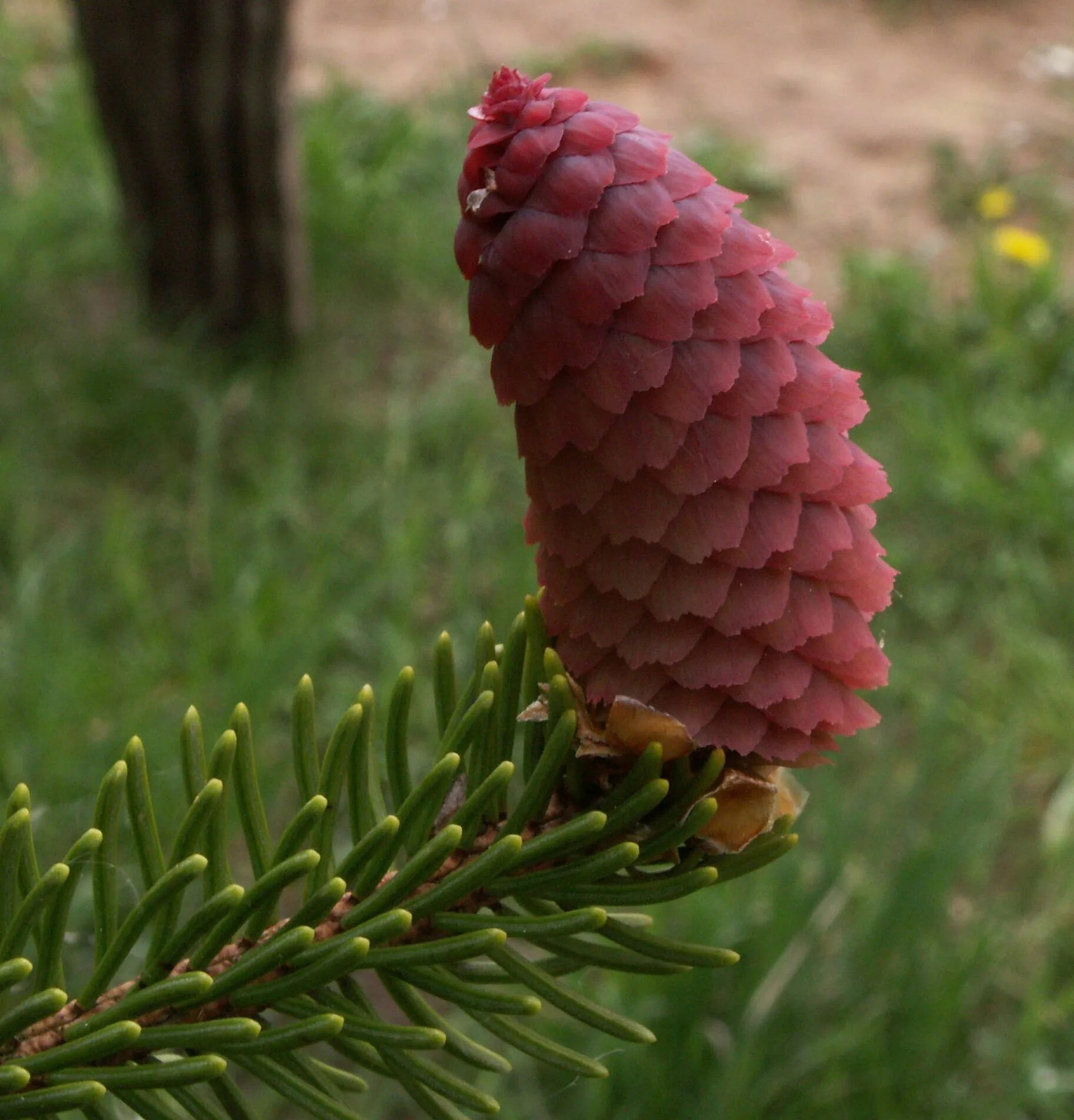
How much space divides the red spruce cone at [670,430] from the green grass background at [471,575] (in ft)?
2.42

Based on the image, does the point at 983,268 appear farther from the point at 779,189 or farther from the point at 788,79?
the point at 788,79

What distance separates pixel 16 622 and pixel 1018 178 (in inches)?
86.9

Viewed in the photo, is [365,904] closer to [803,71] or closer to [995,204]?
[995,204]

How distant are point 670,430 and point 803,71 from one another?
3.04 meters

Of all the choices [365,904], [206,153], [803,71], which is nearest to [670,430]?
[365,904]

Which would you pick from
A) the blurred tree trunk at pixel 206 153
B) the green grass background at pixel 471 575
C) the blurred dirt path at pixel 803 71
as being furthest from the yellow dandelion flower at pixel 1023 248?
the blurred tree trunk at pixel 206 153

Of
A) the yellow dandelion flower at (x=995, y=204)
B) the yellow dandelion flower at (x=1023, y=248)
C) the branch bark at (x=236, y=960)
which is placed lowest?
the branch bark at (x=236, y=960)

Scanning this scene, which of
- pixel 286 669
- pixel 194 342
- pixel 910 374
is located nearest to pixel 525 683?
pixel 286 669

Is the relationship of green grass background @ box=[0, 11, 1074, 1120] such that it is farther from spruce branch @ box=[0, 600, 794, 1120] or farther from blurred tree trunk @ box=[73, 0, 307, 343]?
spruce branch @ box=[0, 600, 794, 1120]

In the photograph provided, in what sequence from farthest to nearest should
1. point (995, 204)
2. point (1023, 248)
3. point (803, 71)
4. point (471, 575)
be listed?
point (803, 71), point (995, 204), point (1023, 248), point (471, 575)

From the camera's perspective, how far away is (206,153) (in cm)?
192

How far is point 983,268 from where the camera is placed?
2.28 metres

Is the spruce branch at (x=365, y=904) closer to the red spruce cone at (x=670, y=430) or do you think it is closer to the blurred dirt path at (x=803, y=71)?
the red spruce cone at (x=670, y=430)

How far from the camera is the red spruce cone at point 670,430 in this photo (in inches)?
15.0
